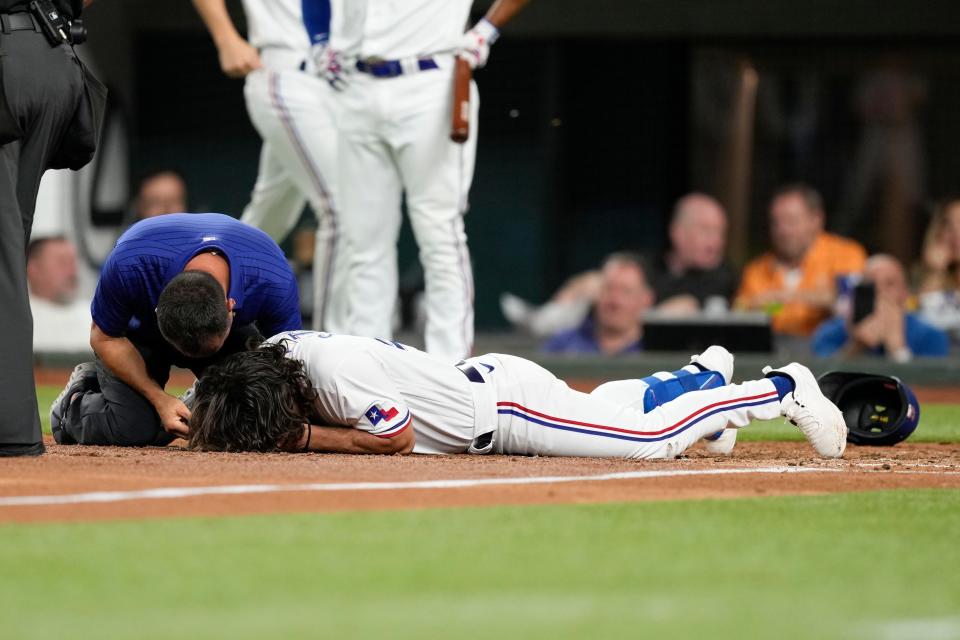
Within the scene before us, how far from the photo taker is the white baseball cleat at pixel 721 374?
6.46 m

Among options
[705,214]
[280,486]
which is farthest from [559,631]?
[705,214]

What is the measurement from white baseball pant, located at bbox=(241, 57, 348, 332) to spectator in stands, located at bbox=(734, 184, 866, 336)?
13.2ft

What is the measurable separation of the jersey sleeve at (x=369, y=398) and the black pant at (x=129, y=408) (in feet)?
2.29

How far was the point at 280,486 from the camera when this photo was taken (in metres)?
4.94

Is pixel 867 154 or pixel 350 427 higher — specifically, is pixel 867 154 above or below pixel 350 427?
above

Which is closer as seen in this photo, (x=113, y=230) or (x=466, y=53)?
(x=466, y=53)

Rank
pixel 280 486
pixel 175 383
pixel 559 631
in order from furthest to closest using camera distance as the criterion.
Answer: pixel 175 383, pixel 280 486, pixel 559 631

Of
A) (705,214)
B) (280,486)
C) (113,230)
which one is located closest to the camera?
(280,486)

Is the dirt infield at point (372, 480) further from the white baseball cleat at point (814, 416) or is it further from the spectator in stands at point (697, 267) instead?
the spectator in stands at point (697, 267)

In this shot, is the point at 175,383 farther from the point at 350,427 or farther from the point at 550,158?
the point at 550,158

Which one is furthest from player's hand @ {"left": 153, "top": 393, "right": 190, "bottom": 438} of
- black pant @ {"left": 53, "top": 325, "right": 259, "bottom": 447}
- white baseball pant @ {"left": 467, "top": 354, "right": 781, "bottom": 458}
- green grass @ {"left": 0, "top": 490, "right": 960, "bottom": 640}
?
green grass @ {"left": 0, "top": 490, "right": 960, "bottom": 640}

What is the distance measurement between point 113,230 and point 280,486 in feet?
35.5

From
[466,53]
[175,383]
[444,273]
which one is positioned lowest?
[175,383]

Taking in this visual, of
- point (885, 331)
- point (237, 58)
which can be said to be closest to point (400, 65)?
point (237, 58)
